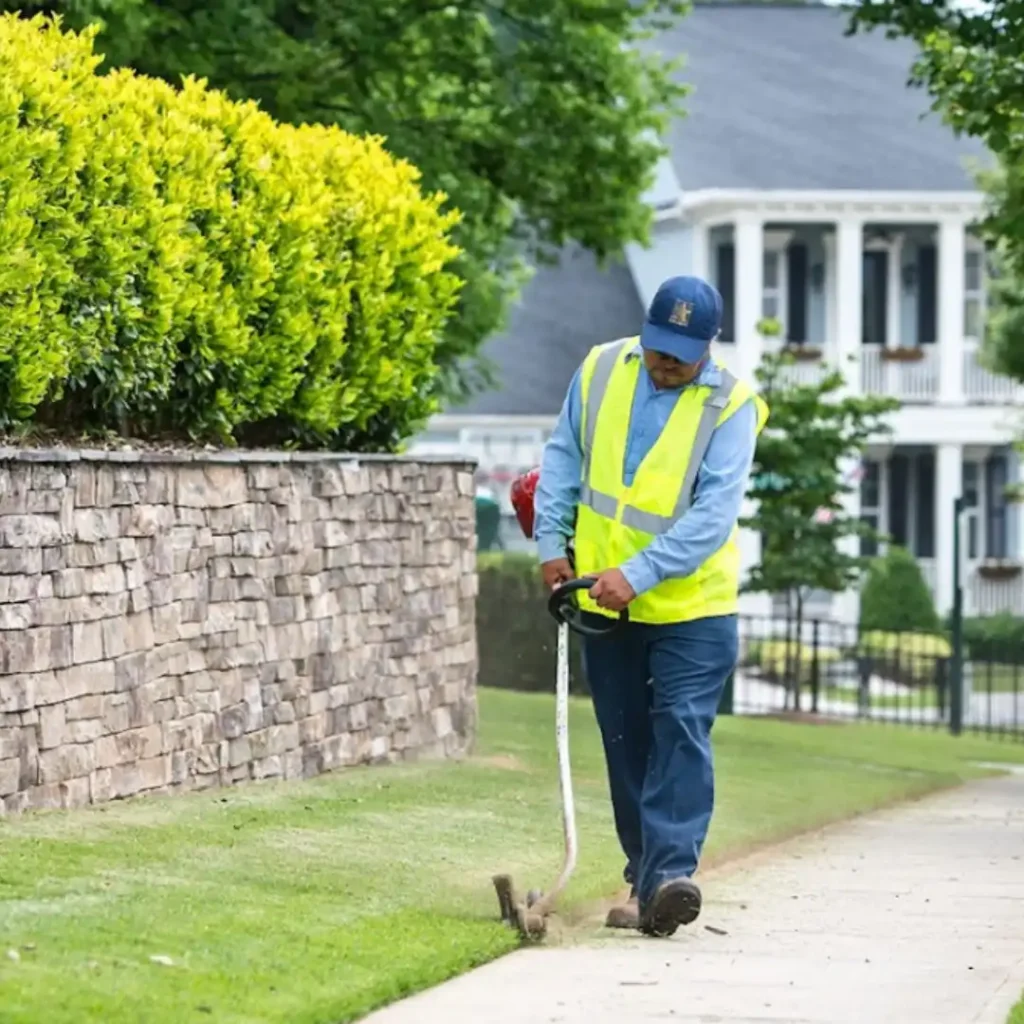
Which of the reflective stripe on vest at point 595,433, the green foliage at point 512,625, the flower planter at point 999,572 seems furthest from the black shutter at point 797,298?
the reflective stripe on vest at point 595,433

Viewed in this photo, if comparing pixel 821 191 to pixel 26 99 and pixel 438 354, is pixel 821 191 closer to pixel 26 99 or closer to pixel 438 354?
pixel 438 354

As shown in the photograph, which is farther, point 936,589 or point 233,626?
point 936,589

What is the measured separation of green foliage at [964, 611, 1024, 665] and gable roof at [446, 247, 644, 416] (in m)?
7.02

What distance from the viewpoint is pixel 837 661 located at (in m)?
37.1

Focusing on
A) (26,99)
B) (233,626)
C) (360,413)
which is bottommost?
(233,626)

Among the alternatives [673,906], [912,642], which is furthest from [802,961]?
[912,642]

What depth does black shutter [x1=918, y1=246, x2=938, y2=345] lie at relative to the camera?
43.2m

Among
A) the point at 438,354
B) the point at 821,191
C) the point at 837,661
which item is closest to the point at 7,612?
the point at 438,354

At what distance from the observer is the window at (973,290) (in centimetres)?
4394

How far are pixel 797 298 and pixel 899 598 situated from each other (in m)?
5.46

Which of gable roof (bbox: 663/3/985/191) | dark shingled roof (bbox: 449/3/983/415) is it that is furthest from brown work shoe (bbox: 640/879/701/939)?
dark shingled roof (bbox: 449/3/983/415)

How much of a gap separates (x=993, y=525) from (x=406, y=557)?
105ft

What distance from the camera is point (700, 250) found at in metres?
42.6

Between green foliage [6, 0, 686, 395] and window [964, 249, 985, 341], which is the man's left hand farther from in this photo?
window [964, 249, 985, 341]
